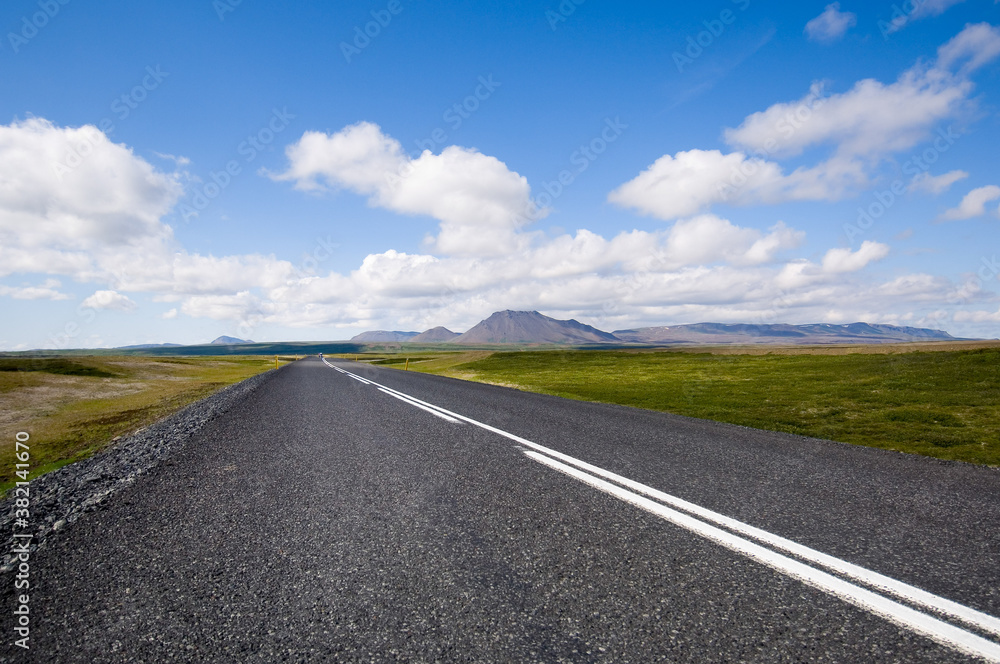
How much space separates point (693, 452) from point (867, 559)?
412 cm

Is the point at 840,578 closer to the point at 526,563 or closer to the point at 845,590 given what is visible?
the point at 845,590

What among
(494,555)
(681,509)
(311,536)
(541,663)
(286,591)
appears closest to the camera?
(541,663)

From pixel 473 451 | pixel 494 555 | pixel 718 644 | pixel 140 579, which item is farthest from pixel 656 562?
pixel 473 451

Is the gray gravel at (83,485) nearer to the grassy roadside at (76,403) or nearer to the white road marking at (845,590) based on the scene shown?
the grassy roadside at (76,403)

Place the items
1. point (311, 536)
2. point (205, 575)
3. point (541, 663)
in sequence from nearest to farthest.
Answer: point (541, 663) → point (205, 575) → point (311, 536)

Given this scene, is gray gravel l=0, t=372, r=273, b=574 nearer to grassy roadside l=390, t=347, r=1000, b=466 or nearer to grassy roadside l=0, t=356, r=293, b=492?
grassy roadside l=0, t=356, r=293, b=492

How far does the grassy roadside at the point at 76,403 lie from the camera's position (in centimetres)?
1396

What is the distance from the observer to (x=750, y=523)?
168 inches

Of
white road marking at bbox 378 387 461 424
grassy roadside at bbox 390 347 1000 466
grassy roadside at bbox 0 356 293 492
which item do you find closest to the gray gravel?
grassy roadside at bbox 0 356 293 492

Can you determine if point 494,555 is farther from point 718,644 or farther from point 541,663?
point 718,644

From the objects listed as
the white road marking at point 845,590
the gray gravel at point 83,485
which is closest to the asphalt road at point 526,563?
the white road marking at point 845,590

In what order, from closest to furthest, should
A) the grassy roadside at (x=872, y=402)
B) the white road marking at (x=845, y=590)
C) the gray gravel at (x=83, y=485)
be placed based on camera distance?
the white road marking at (x=845, y=590), the gray gravel at (x=83, y=485), the grassy roadside at (x=872, y=402)

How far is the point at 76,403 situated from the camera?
28016 millimetres

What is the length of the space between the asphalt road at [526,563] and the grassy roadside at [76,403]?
29.9ft
